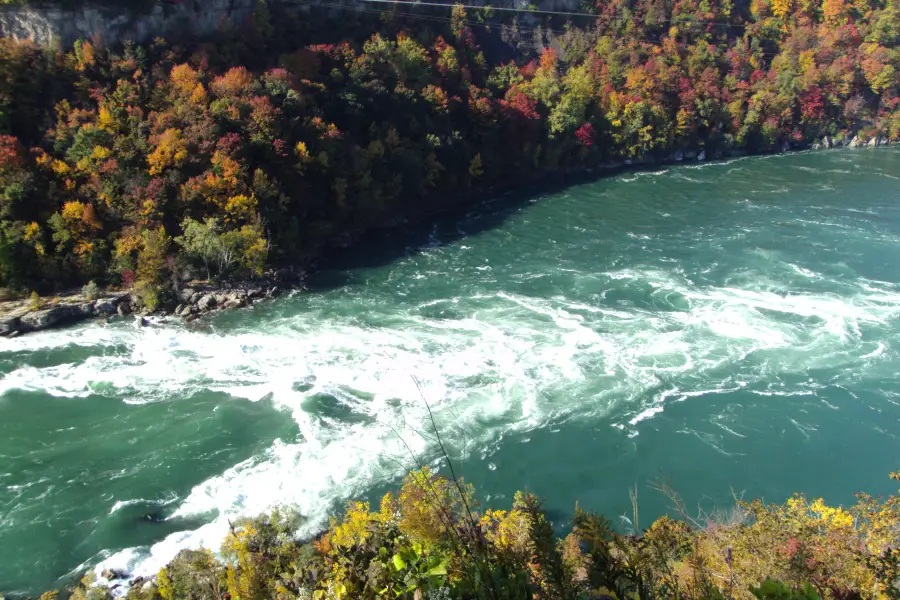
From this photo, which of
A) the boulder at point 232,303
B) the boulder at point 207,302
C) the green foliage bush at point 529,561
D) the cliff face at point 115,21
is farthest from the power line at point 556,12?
the green foliage bush at point 529,561

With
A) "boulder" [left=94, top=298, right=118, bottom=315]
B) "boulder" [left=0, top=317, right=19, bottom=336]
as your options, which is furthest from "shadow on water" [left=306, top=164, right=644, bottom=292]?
"boulder" [left=0, top=317, right=19, bottom=336]

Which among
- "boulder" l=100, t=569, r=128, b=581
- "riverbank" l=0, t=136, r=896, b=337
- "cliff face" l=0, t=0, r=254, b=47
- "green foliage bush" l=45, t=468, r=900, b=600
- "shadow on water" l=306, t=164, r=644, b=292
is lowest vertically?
"boulder" l=100, t=569, r=128, b=581

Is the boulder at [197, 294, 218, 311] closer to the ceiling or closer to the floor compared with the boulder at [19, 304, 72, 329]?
closer to the floor

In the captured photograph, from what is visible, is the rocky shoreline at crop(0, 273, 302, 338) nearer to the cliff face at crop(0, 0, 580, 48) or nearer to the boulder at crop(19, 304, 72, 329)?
the boulder at crop(19, 304, 72, 329)

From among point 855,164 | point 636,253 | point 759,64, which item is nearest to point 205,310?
point 636,253

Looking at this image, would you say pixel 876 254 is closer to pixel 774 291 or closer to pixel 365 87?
pixel 774 291

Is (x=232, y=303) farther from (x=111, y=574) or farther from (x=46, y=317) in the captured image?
(x=111, y=574)

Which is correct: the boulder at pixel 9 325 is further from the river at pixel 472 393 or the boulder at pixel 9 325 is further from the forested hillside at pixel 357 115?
the forested hillside at pixel 357 115
